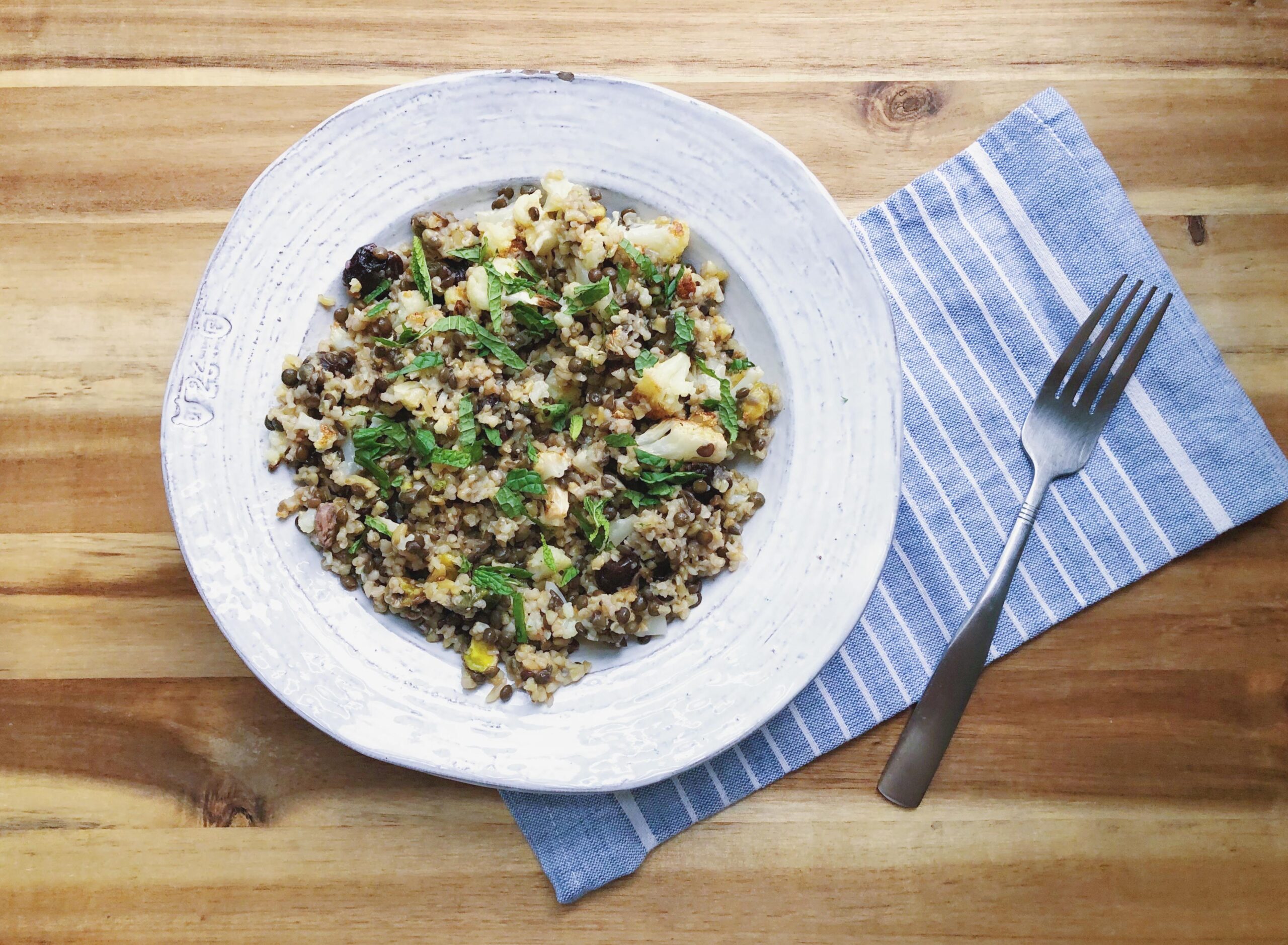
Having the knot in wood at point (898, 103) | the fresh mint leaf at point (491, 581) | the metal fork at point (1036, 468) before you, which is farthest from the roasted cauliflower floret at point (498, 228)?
the metal fork at point (1036, 468)

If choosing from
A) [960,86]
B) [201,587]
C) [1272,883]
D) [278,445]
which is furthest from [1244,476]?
[201,587]

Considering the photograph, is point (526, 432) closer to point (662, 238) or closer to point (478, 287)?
point (478, 287)

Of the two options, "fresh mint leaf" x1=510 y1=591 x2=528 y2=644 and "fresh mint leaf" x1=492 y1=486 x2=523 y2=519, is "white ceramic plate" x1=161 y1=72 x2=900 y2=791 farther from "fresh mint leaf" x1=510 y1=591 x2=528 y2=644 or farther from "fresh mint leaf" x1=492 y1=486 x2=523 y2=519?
"fresh mint leaf" x1=492 y1=486 x2=523 y2=519

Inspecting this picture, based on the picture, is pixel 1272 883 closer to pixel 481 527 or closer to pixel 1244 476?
pixel 1244 476

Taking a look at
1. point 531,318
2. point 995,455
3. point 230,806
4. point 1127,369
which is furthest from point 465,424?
point 1127,369

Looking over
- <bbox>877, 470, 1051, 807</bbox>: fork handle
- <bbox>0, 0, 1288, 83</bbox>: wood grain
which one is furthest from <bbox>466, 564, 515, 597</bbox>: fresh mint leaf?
<bbox>0, 0, 1288, 83</bbox>: wood grain

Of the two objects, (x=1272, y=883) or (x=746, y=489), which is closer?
(x=746, y=489)

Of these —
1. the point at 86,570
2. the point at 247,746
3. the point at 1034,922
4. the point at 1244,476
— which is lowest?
the point at 1034,922
